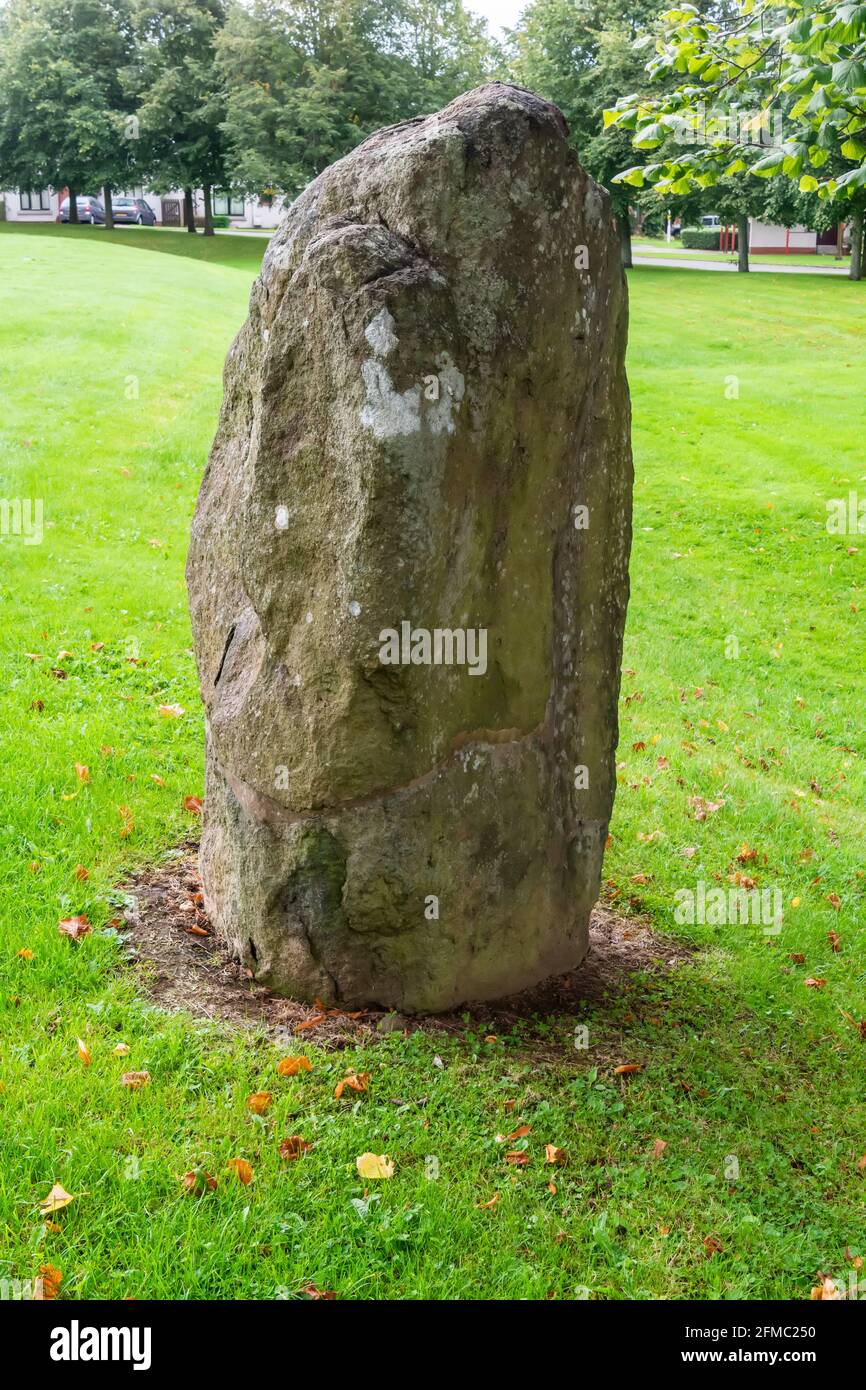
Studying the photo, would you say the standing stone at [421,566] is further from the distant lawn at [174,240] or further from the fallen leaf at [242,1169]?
the distant lawn at [174,240]

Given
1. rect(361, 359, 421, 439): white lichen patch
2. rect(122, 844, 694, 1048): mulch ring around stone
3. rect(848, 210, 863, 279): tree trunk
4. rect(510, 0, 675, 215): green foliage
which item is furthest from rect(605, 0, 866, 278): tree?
rect(848, 210, 863, 279): tree trunk

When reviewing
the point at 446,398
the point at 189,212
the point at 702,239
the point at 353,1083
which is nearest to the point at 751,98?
the point at 446,398

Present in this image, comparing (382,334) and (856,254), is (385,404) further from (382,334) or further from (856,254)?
(856,254)

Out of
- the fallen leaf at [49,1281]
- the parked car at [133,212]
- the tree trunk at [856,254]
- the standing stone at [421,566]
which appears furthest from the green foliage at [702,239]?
the fallen leaf at [49,1281]

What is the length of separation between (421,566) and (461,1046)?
198 centimetres

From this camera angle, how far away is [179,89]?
48062 mm

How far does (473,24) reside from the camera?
1989 inches

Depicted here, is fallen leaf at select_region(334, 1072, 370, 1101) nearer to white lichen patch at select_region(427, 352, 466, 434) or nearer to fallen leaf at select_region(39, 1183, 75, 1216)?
fallen leaf at select_region(39, 1183, 75, 1216)

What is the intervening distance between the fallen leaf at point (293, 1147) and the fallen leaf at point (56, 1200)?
0.72m

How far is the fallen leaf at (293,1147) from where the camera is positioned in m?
4.16

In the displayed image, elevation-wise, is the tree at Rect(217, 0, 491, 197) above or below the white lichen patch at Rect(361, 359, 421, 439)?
above

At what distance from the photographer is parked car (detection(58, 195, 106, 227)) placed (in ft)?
193

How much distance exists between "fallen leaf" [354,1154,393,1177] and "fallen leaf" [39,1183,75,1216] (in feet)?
3.15

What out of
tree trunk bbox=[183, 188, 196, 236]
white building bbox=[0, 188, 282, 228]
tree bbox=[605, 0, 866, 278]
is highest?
white building bbox=[0, 188, 282, 228]
